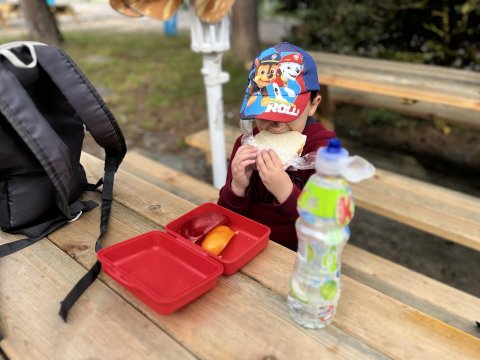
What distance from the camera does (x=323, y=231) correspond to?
0.91 m

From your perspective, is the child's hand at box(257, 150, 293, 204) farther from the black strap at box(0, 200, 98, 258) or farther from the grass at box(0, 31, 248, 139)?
the grass at box(0, 31, 248, 139)

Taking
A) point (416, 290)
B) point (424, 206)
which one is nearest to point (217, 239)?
point (416, 290)

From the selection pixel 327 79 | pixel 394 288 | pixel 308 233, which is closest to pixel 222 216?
pixel 308 233

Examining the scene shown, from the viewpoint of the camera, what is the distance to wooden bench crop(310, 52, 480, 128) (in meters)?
2.62

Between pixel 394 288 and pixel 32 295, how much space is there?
4.76ft

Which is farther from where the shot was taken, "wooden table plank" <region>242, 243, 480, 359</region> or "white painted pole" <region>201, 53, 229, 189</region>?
"white painted pole" <region>201, 53, 229, 189</region>

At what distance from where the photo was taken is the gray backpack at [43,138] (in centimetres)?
120

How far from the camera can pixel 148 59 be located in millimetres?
7777

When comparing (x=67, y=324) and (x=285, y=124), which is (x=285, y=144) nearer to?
(x=285, y=124)

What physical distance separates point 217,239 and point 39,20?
8.91 m

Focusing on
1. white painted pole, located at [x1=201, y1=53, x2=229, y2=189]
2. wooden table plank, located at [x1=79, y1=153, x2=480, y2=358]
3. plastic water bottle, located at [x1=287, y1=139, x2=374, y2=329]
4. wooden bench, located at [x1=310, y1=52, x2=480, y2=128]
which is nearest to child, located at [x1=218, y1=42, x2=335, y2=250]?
wooden table plank, located at [x1=79, y1=153, x2=480, y2=358]

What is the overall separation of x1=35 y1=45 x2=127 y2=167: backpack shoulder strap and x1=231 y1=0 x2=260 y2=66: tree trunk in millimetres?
5849

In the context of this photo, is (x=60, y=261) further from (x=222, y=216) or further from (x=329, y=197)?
(x=329, y=197)

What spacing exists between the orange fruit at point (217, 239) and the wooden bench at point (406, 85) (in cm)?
191
